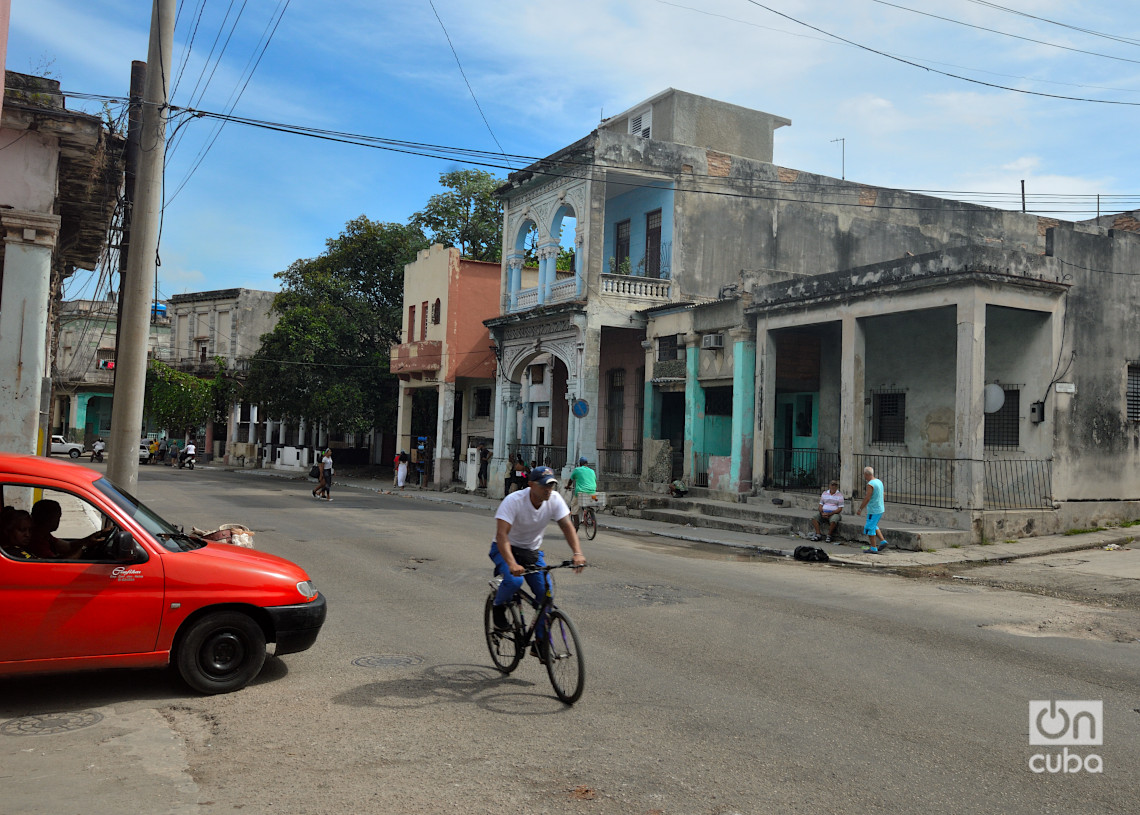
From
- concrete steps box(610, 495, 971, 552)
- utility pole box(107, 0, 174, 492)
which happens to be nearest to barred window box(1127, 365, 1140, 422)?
concrete steps box(610, 495, 971, 552)

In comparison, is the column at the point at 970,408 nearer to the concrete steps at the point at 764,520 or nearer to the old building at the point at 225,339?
the concrete steps at the point at 764,520

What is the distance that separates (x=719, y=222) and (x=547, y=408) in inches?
398

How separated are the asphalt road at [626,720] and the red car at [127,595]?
1.09ft

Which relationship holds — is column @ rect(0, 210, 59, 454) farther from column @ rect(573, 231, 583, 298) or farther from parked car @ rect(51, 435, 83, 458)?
parked car @ rect(51, 435, 83, 458)

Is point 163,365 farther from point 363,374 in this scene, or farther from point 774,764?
point 774,764

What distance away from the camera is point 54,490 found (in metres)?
5.95

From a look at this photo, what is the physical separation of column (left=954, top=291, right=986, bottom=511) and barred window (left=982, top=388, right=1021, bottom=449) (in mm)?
1960

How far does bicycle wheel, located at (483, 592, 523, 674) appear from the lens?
6.58m

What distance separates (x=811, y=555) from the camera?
1551 cm

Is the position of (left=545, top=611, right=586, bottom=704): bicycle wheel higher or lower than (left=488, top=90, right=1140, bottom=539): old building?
lower

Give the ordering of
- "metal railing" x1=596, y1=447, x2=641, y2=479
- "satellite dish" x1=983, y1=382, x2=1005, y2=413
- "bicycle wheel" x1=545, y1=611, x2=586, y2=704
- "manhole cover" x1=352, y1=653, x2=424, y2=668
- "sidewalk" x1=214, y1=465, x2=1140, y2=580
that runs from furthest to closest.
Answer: "metal railing" x1=596, y1=447, x2=641, y2=479 → "satellite dish" x1=983, y1=382, x2=1005, y2=413 → "sidewalk" x1=214, y1=465, x2=1140, y2=580 → "manhole cover" x1=352, y1=653, x2=424, y2=668 → "bicycle wheel" x1=545, y1=611, x2=586, y2=704

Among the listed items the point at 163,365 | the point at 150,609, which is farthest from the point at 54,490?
the point at 163,365

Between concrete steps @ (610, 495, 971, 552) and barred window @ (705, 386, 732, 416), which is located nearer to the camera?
concrete steps @ (610, 495, 971, 552)

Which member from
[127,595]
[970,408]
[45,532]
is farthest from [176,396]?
[127,595]
